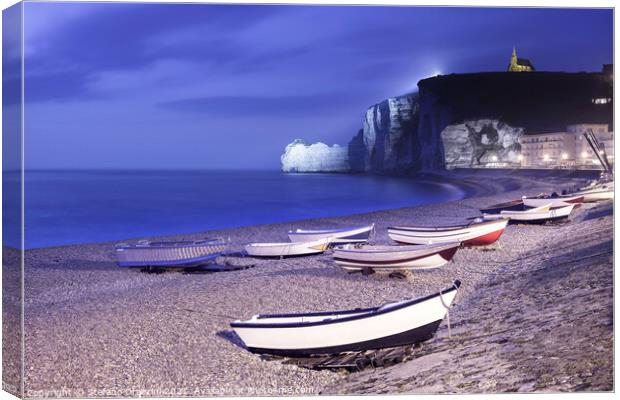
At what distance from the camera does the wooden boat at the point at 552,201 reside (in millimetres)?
13405

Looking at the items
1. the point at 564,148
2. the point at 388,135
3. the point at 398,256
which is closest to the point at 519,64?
the point at 564,148

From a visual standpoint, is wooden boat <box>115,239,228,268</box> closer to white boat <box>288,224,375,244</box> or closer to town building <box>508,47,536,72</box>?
white boat <box>288,224,375,244</box>

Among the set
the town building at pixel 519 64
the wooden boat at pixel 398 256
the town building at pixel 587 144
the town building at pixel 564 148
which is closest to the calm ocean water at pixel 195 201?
the town building at pixel 564 148

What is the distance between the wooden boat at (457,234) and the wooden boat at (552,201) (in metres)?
2.07

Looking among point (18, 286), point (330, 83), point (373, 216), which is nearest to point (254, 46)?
point (330, 83)

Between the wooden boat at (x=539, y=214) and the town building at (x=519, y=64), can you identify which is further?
the wooden boat at (x=539, y=214)

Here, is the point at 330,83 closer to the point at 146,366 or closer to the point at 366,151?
the point at 366,151

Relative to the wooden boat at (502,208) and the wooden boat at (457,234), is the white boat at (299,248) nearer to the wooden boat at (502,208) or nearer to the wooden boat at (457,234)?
the wooden boat at (457,234)

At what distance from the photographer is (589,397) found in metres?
5.73

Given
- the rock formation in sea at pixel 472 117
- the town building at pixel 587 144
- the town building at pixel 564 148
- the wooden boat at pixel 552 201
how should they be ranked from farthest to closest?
the wooden boat at pixel 552 201 → the rock formation in sea at pixel 472 117 → the town building at pixel 564 148 → the town building at pixel 587 144

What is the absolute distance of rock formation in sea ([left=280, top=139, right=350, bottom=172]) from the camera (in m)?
10.7

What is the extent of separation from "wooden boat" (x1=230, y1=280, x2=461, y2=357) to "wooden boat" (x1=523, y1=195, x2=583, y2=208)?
792 centimetres

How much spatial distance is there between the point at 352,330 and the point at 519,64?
4.59 metres

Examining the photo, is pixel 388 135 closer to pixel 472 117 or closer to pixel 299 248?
pixel 472 117
